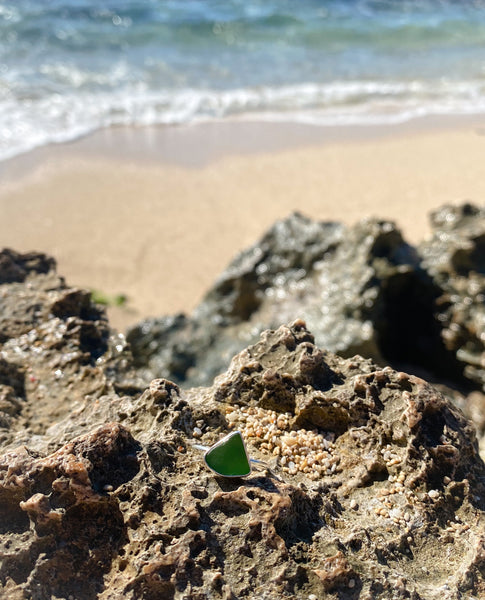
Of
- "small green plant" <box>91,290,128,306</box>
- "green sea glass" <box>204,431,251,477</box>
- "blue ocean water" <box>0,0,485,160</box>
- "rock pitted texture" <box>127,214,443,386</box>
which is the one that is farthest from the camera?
"blue ocean water" <box>0,0,485,160</box>

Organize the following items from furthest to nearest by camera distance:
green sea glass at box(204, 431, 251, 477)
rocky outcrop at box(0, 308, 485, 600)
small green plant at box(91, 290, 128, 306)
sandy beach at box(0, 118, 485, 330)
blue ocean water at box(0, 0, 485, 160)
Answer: blue ocean water at box(0, 0, 485, 160), sandy beach at box(0, 118, 485, 330), small green plant at box(91, 290, 128, 306), green sea glass at box(204, 431, 251, 477), rocky outcrop at box(0, 308, 485, 600)

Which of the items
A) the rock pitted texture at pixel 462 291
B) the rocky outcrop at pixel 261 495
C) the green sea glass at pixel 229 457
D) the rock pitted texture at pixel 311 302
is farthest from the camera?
the rock pitted texture at pixel 462 291

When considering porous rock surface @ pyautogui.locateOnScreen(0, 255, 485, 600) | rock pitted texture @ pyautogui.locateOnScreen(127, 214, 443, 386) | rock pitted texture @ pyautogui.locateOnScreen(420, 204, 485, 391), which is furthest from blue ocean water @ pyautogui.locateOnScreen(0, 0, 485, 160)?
porous rock surface @ pyautogui.locateOnScreen(0, 255, 485, 600)

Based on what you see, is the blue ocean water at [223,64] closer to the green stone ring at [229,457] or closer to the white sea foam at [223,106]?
the white sea foam at [223,106]

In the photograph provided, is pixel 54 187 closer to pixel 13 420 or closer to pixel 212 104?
pixel 212 104

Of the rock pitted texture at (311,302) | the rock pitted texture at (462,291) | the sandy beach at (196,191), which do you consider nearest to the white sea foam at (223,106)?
the sandy beach at (196,191)

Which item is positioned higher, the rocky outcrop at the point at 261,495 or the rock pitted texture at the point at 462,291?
the rocky outcrop at the point at 261,495

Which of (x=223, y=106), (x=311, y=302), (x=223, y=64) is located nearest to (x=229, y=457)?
(x=311, y=302)

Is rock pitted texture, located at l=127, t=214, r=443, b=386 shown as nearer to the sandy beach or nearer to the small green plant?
the sandy beach
